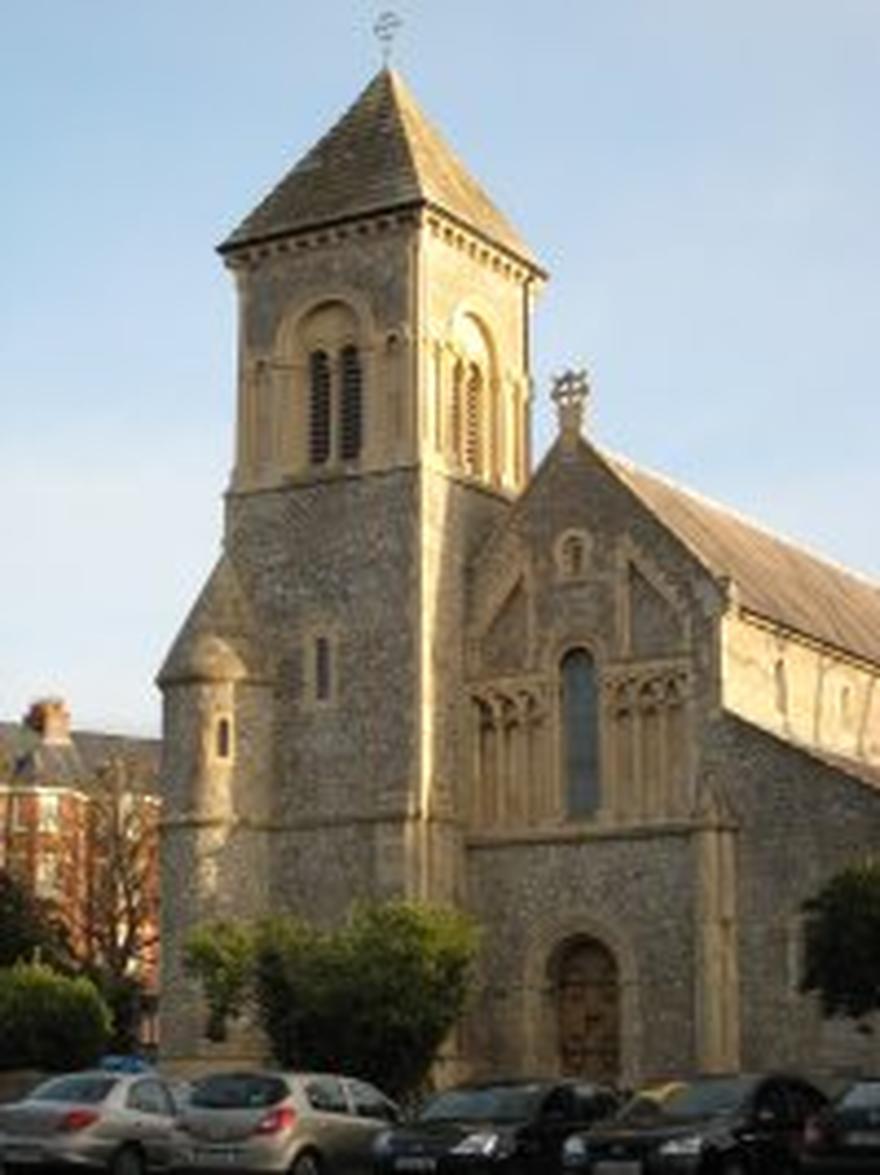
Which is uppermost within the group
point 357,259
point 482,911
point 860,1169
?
point 357,259

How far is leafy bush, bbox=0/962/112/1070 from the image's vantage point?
49.6m

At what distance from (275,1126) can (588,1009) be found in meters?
19.9

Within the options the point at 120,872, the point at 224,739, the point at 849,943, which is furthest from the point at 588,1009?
the point at 120,872

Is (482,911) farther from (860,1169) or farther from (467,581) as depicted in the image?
(860,1169)

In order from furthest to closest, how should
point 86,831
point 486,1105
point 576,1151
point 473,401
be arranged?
point 86,831 < point 473,401 < point 486,1105 < point 576,1151

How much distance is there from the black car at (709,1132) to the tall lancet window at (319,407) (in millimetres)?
25752

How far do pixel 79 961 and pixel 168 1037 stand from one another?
2757cm

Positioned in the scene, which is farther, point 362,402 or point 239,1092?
point 362,402

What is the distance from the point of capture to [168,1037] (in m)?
46.8

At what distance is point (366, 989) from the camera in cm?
3925

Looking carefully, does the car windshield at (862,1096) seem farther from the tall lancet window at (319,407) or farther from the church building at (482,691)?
the tall lancet window at (319,407)

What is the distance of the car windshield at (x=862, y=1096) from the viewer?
948 inches

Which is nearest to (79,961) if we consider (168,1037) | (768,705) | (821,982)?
(168,1037)

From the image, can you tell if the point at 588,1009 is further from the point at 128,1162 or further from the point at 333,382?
the point at 128,1162
